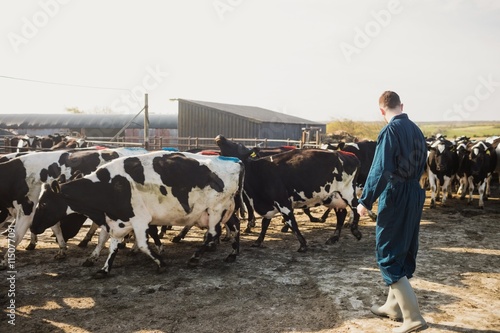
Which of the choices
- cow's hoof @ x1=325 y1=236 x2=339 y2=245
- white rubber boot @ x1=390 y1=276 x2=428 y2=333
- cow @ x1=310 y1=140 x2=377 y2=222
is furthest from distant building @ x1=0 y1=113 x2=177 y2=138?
white rubber boot @ x1=390 y1=276 x2=428 y2=333

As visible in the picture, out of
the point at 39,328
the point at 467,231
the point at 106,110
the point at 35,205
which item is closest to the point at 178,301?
the point at 39,328

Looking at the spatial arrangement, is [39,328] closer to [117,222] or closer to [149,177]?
[117,222]

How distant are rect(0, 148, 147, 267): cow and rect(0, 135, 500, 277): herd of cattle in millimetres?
15

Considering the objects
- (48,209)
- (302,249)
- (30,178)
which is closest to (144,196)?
(48,209)

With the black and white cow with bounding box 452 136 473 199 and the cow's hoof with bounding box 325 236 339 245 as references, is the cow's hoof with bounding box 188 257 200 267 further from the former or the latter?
the black and white cow with bounding box 452 136 473 199

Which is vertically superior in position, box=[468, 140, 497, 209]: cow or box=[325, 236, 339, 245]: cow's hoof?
box=[468, 140, 497, 209]: cow

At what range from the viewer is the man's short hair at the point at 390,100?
161 inches

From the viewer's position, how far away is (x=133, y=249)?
272 inches

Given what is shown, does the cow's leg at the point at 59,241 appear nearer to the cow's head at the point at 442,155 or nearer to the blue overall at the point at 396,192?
the blue overall at the point at 396,192

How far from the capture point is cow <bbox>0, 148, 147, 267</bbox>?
663cm

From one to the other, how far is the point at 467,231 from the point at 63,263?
800cm

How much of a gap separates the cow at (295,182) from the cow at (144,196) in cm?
128

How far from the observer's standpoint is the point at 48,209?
244 inches

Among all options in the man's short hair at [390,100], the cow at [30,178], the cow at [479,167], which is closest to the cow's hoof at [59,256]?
the cow at [30,178]
